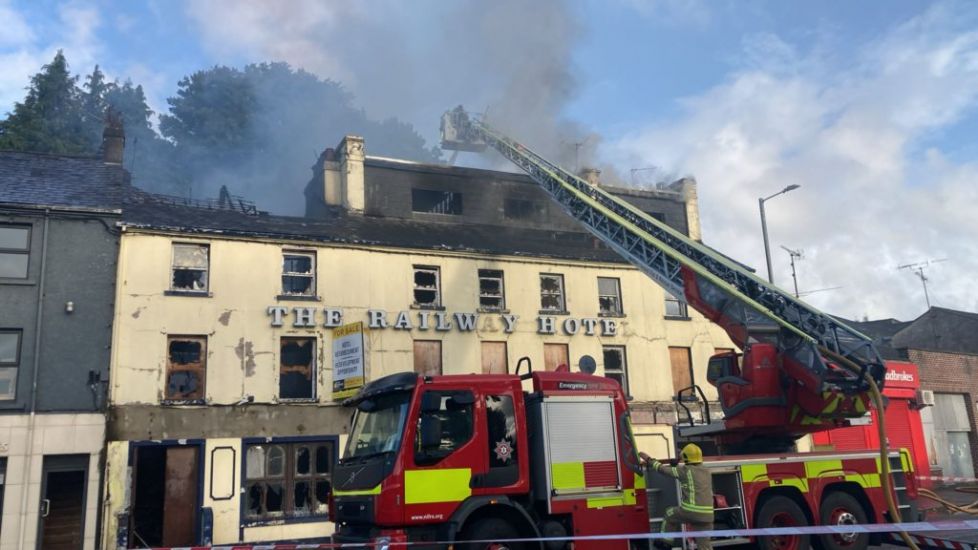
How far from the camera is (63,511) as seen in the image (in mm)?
17828

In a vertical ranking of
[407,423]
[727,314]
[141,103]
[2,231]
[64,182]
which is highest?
[141,103]

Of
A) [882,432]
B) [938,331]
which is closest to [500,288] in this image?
[882,432]

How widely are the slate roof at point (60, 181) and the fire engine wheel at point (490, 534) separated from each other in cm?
1452

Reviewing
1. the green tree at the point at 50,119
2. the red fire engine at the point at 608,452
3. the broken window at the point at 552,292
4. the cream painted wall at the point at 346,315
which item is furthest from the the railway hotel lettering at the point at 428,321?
the green tree at the point at 50,119

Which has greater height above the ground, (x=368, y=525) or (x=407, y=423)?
(x=407, y=423)

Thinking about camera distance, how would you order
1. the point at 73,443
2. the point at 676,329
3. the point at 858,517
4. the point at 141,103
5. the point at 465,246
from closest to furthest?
the point at 858,517, the point at 73,443, the point at 465,246, the point at 676,329, the point at 141,103

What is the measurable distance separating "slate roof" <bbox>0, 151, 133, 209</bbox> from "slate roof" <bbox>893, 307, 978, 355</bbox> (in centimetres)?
3207

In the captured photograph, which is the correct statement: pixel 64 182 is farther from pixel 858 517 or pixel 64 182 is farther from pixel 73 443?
pixel 858 517

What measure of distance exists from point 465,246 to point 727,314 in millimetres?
11712

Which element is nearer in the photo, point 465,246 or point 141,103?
point 465,246

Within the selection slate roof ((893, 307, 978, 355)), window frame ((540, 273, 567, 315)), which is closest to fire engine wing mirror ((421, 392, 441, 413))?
window frame ((540, 273, 567, 315))

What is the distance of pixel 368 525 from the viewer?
9.53m

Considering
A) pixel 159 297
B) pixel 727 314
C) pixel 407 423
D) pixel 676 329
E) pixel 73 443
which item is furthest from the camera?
pixel 676 329

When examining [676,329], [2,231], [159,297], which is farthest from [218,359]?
[676,329]
